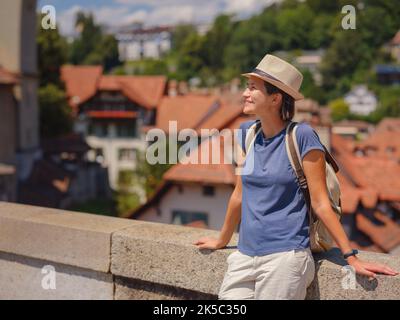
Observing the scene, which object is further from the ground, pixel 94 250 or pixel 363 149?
pixel 94 250

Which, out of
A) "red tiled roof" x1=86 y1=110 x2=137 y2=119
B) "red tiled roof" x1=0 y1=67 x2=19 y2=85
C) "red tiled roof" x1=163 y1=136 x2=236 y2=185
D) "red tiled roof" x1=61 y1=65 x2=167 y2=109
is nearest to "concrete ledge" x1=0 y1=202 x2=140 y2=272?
"red tiled roof" x1=163 y1=136 x2=236 y2=185

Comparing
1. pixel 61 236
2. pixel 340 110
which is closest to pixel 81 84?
pixel 340 110

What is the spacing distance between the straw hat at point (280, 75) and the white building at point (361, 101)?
76.8m

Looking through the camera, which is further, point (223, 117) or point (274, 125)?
point (223, 117)

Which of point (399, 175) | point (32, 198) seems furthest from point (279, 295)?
point (32, 198)

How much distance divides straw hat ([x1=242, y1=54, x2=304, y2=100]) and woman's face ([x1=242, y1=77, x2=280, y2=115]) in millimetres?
50

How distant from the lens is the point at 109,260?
11.8ft

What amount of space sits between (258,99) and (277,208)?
0.51 meters

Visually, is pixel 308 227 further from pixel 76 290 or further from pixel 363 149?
pixel 363 149

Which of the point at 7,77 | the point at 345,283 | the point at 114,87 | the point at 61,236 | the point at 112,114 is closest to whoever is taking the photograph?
the point at 345,283

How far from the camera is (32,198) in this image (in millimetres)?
35562

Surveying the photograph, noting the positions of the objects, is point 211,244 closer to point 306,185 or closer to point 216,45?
point 306,185

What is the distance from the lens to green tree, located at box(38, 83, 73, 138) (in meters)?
43.4
